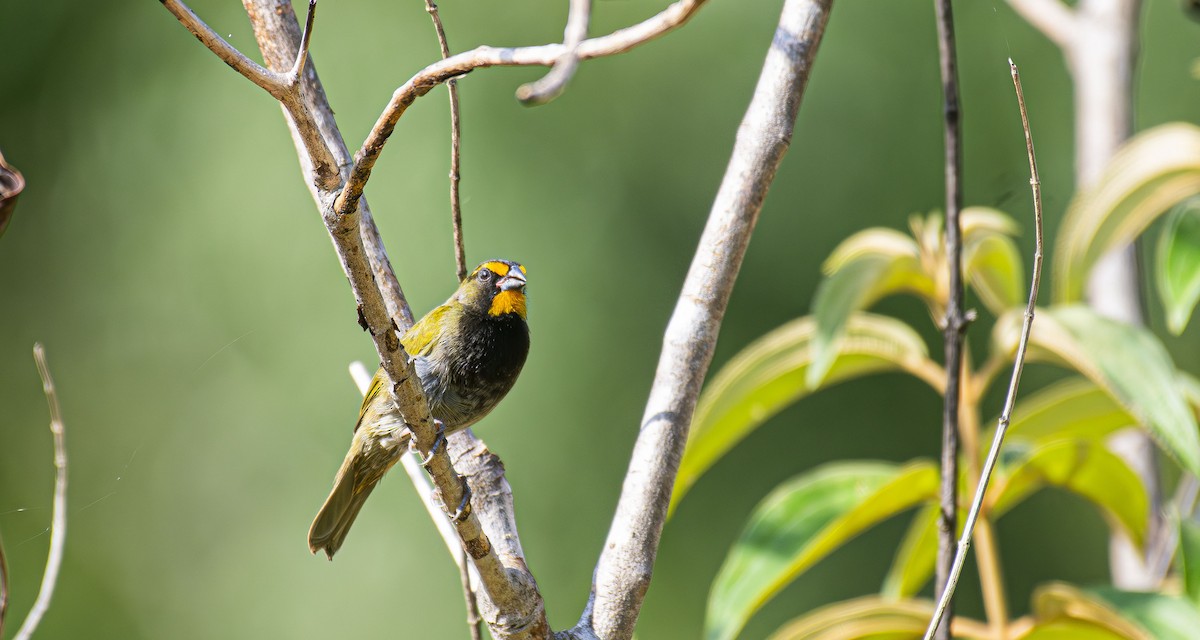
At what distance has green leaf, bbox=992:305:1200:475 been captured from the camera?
1641 millimetres

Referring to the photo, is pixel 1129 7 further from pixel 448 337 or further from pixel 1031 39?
pixel 1031 39

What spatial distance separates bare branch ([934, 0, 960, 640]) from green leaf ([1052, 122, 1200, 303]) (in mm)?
503

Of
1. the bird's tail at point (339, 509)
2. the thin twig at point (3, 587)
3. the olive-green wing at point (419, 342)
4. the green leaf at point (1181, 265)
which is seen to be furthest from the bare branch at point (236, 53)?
the green leaf at point (1181, 265)

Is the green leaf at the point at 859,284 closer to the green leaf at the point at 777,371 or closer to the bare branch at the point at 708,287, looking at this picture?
the green leaf at the point at 777,371

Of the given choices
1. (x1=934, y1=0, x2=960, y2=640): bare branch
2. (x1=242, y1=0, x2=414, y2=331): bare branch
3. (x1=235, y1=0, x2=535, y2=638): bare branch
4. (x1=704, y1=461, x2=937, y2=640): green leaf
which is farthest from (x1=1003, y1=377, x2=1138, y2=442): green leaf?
(x1=242, y1=0, x2=414, y2=331): bare branch

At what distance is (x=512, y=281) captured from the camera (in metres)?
2.40

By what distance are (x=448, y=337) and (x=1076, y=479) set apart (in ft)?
4.16

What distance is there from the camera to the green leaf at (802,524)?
6.09 feet

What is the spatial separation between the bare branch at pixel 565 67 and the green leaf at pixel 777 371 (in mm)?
1320

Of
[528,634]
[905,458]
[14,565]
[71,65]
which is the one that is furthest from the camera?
[71,65]

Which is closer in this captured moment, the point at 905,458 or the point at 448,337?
the point at 448,337

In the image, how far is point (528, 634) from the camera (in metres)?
1.38

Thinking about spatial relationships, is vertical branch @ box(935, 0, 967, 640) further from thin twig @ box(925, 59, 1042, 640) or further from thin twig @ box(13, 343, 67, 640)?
thin twig @ box(13, 343, 67, 640)

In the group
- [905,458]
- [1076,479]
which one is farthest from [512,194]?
[1076,479]
